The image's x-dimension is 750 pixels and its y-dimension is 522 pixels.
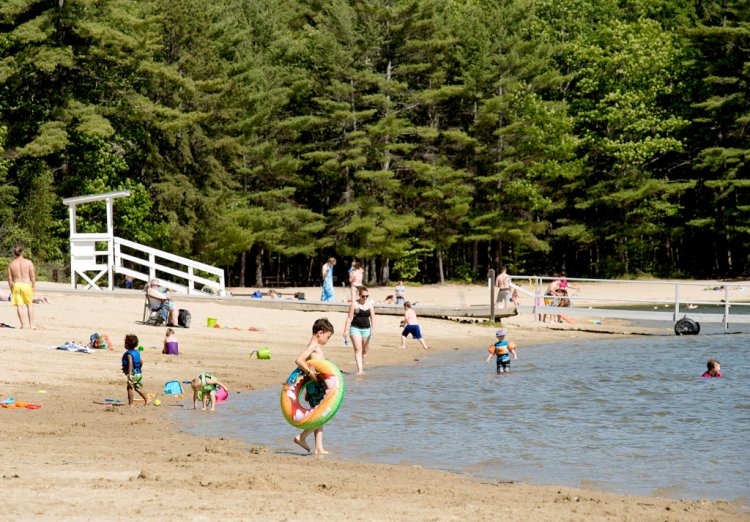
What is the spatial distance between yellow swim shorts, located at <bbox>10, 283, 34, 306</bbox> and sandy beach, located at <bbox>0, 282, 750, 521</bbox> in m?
0.62

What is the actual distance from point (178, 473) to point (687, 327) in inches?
900

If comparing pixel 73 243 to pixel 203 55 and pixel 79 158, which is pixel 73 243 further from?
pixel 203 55

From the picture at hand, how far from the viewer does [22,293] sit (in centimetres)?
1991

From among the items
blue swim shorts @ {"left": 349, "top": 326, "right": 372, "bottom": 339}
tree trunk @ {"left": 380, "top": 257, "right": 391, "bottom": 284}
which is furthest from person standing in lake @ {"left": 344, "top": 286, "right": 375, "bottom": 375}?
tree trunk @ {"left": 380, "top": 257, "right": 391, "bottom": 284}

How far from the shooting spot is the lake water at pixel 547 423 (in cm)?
1177

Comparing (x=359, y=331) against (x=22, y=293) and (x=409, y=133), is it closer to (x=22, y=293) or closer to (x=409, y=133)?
(x=22, y=293)

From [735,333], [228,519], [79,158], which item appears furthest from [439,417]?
[79,158]

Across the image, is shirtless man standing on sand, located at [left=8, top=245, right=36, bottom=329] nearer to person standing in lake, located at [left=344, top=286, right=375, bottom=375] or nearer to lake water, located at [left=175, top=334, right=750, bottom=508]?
lake water, located at [left=175, top=334, right=750, bottom=508]

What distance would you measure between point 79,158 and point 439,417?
104ft

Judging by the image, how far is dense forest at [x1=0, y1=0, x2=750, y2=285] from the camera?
144 feet

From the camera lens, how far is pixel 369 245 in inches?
1957

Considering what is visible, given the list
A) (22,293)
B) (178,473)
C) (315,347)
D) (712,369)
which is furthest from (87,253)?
(178,473)

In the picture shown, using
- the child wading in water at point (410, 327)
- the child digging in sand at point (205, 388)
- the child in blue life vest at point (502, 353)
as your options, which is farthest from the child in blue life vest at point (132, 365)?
the child wading in water at point (410, 327)

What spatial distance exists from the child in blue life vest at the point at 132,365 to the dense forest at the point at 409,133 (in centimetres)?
2904
